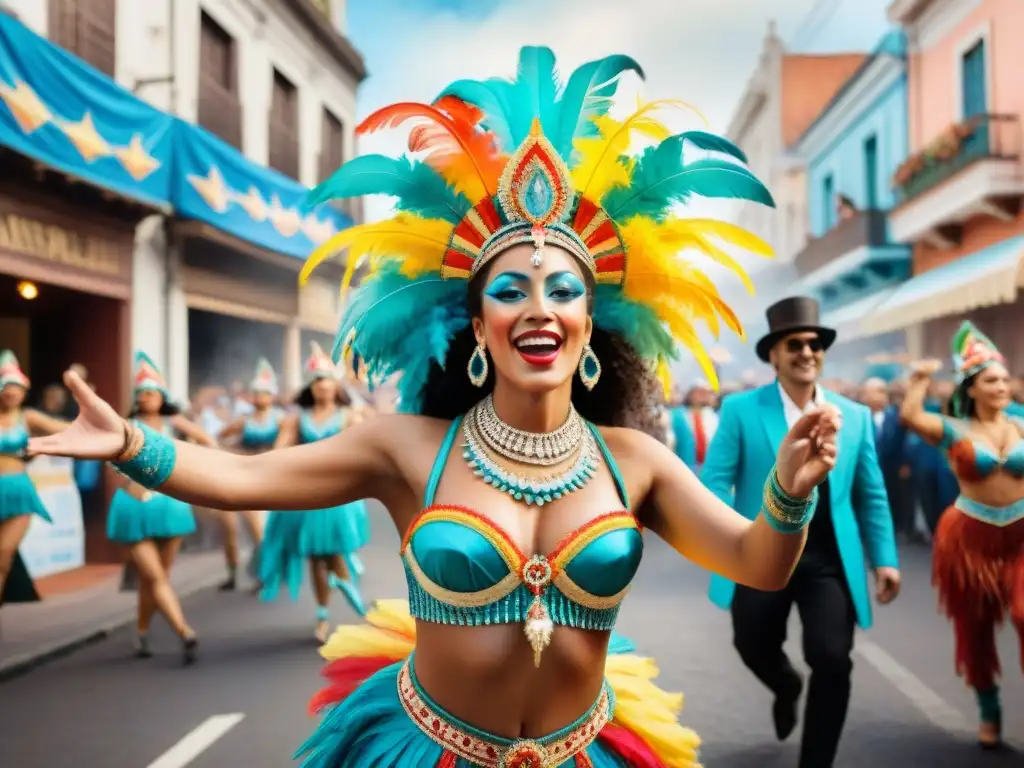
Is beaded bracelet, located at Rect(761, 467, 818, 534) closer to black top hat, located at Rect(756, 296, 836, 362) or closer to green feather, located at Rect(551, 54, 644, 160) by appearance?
green feather, located at Rect(551, 54, 644, 160)

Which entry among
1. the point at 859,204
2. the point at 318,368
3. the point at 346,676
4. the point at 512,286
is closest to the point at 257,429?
the point at 318,368

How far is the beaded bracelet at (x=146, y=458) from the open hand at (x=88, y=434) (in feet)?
0.08

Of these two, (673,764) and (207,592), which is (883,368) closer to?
(207,592)

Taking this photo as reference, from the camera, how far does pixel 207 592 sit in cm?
905

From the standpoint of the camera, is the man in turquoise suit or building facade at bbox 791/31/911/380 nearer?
the man in turquoise suit

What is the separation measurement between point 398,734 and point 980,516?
13.0 ft

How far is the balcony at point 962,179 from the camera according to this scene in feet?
50.9

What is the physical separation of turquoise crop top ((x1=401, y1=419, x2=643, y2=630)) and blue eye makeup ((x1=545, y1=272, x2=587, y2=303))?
562 millimetres

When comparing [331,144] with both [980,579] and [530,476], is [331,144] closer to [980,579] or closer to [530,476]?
[980,579]

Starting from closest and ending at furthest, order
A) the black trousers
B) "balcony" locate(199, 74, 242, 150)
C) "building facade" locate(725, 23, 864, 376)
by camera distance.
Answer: the black trousers → "balcony" locate(199, 74, 242, 150) → "building facade" locate(725, 23, 864, 376)

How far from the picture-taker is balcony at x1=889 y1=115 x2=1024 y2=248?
1552cm

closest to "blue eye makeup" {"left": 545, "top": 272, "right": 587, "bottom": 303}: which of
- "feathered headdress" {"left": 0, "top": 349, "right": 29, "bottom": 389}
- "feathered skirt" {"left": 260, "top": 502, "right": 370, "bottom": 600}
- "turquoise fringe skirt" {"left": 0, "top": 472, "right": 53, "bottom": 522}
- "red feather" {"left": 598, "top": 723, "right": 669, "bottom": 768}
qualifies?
"red feather" {"left": 598, "top": 723, "right": 669, "bottom": 768}

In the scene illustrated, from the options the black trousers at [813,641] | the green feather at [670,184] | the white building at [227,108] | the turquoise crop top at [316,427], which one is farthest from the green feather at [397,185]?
the white building at [227,108]

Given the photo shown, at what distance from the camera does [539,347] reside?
7.97 feet
